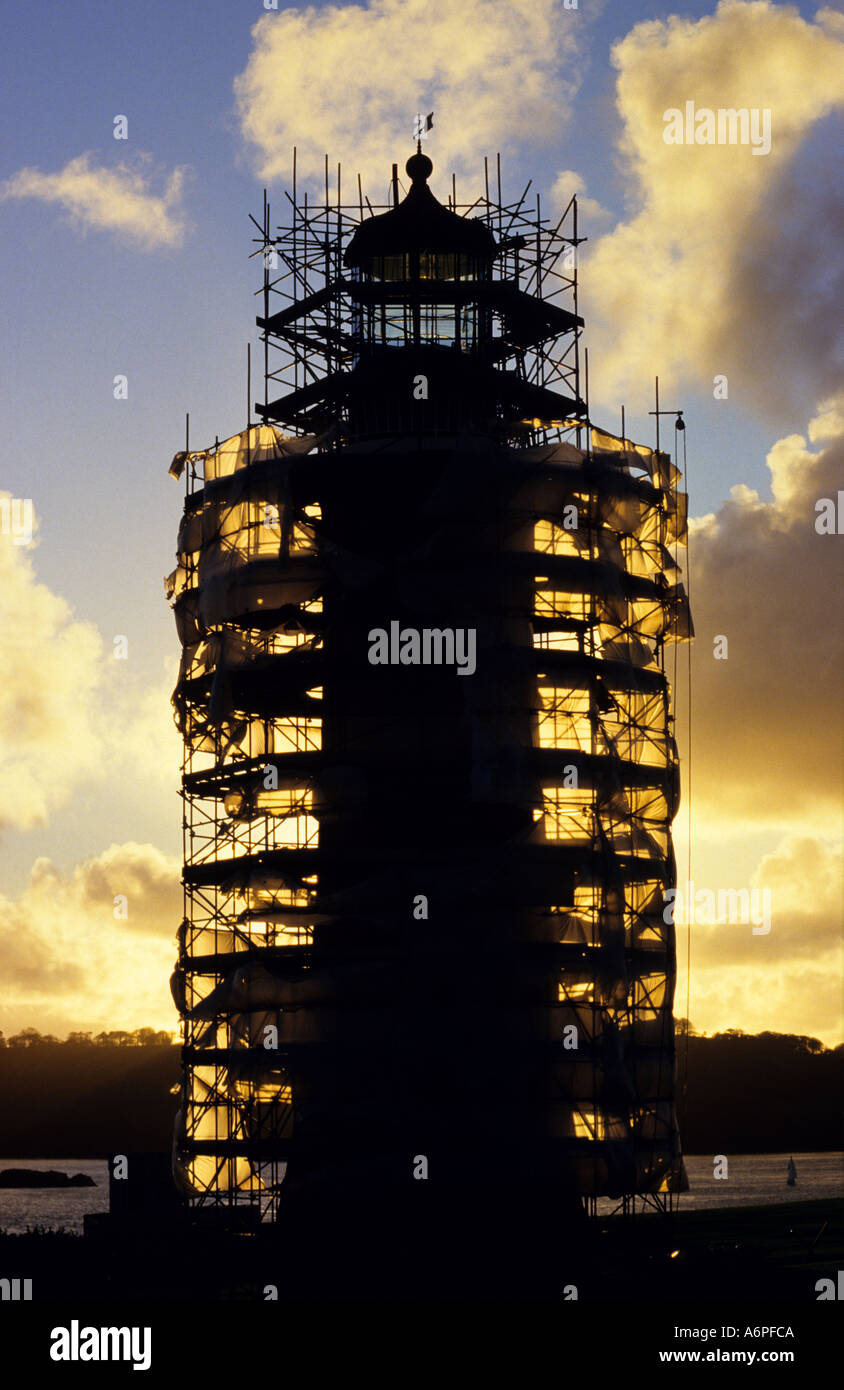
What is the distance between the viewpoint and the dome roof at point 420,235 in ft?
251

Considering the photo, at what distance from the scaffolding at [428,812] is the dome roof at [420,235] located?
3555 mm

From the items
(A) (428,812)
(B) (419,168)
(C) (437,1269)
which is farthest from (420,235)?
(C) (437,1269)

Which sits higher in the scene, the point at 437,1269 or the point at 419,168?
the point at 419,168

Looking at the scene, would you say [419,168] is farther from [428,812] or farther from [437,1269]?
[437,1269]

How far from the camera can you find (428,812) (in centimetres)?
6706

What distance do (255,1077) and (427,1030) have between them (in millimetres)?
6034

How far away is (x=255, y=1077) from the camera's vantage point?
6550 centimetres

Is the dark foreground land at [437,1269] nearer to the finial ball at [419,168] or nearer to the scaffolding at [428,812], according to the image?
the scaffolding at [428,812]

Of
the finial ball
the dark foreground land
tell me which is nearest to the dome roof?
the finial ball

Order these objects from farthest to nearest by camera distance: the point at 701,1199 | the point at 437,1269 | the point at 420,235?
the point at 701,1199, the point at 420,235, the point at 437,1269

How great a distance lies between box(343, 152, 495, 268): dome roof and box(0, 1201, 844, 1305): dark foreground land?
122ft

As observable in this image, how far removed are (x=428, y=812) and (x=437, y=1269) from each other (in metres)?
15.2

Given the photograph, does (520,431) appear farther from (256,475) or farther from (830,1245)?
(830,1245)

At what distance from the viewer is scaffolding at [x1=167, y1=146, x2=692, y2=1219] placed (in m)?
65.2
